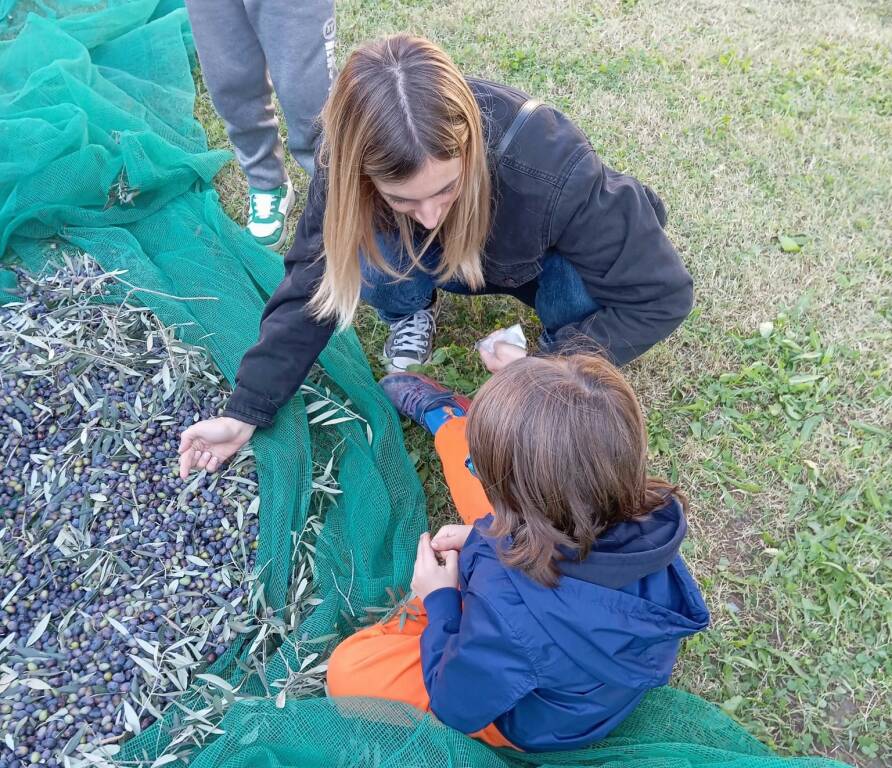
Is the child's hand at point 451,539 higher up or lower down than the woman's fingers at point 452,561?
lower down

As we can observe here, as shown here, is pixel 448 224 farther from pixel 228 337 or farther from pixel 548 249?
pixel 228 337

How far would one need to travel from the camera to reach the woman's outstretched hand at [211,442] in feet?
6.66

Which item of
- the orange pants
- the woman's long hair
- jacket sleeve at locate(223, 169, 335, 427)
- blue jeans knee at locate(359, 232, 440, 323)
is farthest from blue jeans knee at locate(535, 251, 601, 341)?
the orange pants

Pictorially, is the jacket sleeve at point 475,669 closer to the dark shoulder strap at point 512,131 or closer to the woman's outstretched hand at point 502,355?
the woman's outstretched hand at point 502,355

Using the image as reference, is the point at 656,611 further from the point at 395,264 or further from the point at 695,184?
the point at 695,184

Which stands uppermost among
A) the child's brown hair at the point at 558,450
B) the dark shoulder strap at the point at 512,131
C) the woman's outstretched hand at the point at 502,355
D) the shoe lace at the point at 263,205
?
the dark shoulder strap at the point at 512,131

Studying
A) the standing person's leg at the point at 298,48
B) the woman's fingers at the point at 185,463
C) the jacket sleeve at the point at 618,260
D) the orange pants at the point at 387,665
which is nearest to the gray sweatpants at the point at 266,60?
the standing person's leg at the point at 298,48

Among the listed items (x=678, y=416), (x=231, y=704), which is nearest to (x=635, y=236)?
(x=678, y=416)

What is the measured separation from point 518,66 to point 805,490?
2.58m

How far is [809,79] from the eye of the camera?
383 centimetres

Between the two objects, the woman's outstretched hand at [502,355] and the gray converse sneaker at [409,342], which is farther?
the gray converse sneaker at [409,342]

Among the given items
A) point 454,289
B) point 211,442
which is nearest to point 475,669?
point 211,442

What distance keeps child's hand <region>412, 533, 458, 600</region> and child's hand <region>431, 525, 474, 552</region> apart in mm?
69

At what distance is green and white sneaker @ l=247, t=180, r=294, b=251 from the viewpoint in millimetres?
2979
